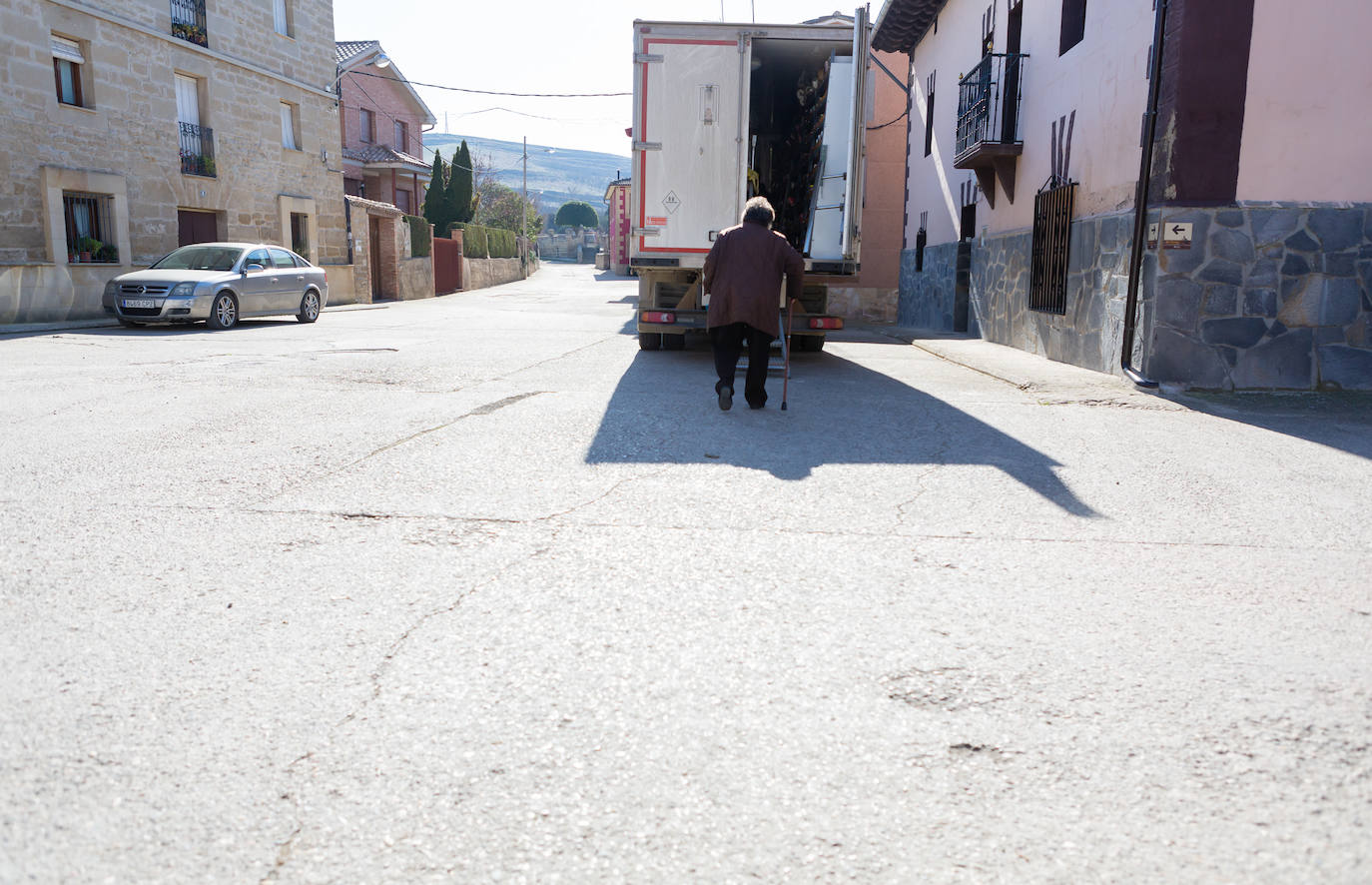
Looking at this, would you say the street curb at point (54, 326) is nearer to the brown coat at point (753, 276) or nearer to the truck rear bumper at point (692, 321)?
the truck rear bumper at point (692, 321)

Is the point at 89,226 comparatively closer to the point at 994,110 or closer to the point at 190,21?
the point at 190,21

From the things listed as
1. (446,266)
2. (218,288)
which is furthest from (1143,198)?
(446,266)

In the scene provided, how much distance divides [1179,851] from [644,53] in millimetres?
9780

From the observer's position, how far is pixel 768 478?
5293 millimetres

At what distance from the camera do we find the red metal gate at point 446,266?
39.4 m

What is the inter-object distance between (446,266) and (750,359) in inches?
1383

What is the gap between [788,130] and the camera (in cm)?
1323

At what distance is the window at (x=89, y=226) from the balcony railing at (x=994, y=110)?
16.6m

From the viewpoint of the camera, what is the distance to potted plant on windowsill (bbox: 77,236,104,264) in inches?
749

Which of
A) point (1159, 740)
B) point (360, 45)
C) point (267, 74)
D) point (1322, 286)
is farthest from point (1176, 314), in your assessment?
point (360, 45)

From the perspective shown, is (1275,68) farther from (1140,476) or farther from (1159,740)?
(1159,740)

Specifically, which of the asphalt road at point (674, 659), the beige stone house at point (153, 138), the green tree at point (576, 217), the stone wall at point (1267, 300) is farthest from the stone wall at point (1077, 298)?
the green tree at point (576, 217)

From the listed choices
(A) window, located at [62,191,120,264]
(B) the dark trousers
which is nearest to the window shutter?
(A) window, located at [62,191,120,264]

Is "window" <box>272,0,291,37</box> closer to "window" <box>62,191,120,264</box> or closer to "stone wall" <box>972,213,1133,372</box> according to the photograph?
"window" <box>62,191,120,264</box>
